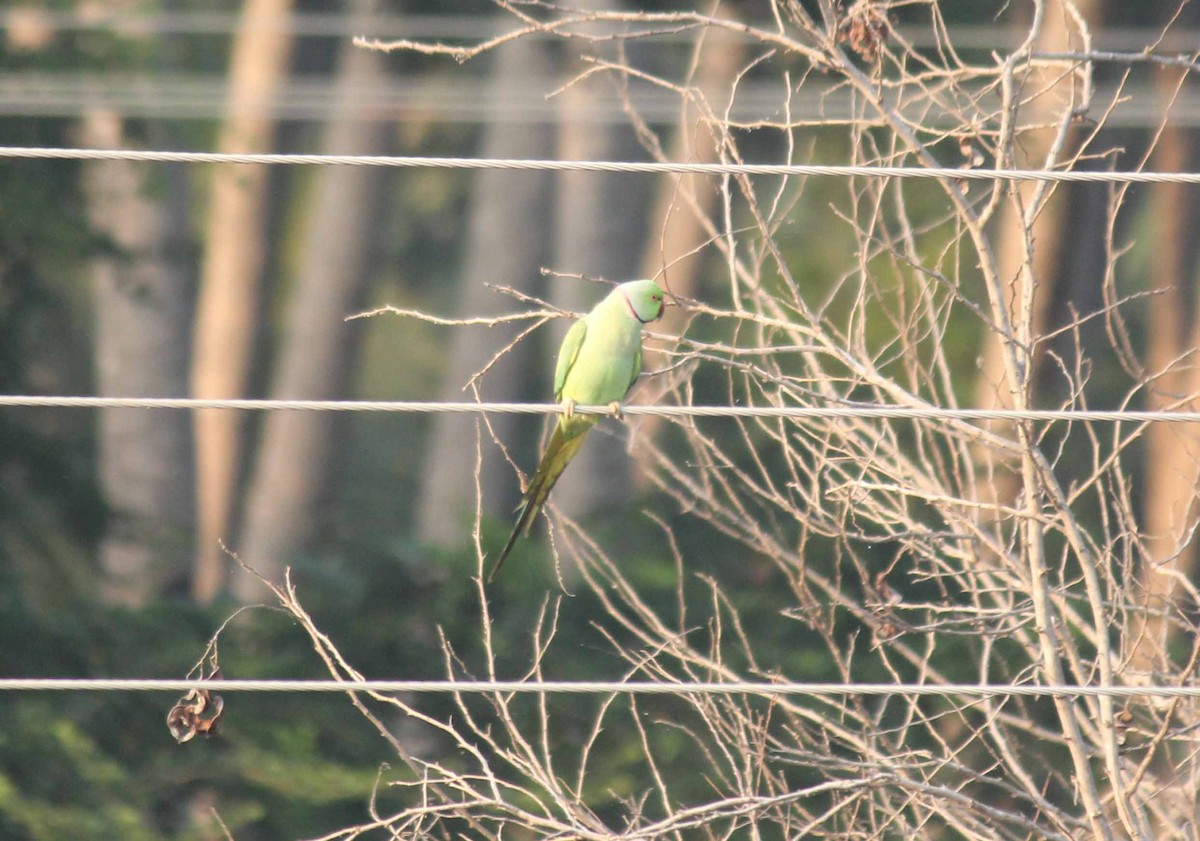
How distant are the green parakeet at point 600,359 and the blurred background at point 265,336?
280 centimetres

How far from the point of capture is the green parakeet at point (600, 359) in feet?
16.3

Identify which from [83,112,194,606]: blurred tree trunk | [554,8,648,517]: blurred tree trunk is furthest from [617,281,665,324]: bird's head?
[83,112,194,606]: blurred tree trunk

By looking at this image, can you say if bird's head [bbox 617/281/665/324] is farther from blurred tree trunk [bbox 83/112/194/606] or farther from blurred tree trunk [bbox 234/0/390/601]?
blurred tree trunk [bbox 234/0/390/601]

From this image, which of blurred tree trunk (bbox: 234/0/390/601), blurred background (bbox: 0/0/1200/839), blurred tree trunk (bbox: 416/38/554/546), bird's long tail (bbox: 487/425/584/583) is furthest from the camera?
blurred tree trunk (bbox: 234/0/390/601)

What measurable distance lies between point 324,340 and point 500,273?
2136 millimetres

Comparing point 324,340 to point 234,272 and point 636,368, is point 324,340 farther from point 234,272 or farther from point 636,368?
point 636,368

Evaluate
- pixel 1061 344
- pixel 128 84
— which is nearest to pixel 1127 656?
pixel 1061 344

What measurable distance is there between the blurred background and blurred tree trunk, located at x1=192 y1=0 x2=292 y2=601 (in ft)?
0.13

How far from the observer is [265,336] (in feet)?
58.1

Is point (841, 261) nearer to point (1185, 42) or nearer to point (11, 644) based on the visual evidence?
point (1185, 42)

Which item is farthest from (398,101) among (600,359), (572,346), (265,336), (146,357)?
(600,359)

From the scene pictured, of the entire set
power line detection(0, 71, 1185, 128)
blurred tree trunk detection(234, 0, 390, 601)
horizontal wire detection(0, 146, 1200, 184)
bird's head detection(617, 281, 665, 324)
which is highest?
horizontal wire detection(0, 146, 1200, 184)

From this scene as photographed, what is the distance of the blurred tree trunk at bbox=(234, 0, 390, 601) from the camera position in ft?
53.7

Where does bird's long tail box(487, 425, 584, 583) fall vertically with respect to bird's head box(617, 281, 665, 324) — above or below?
below
